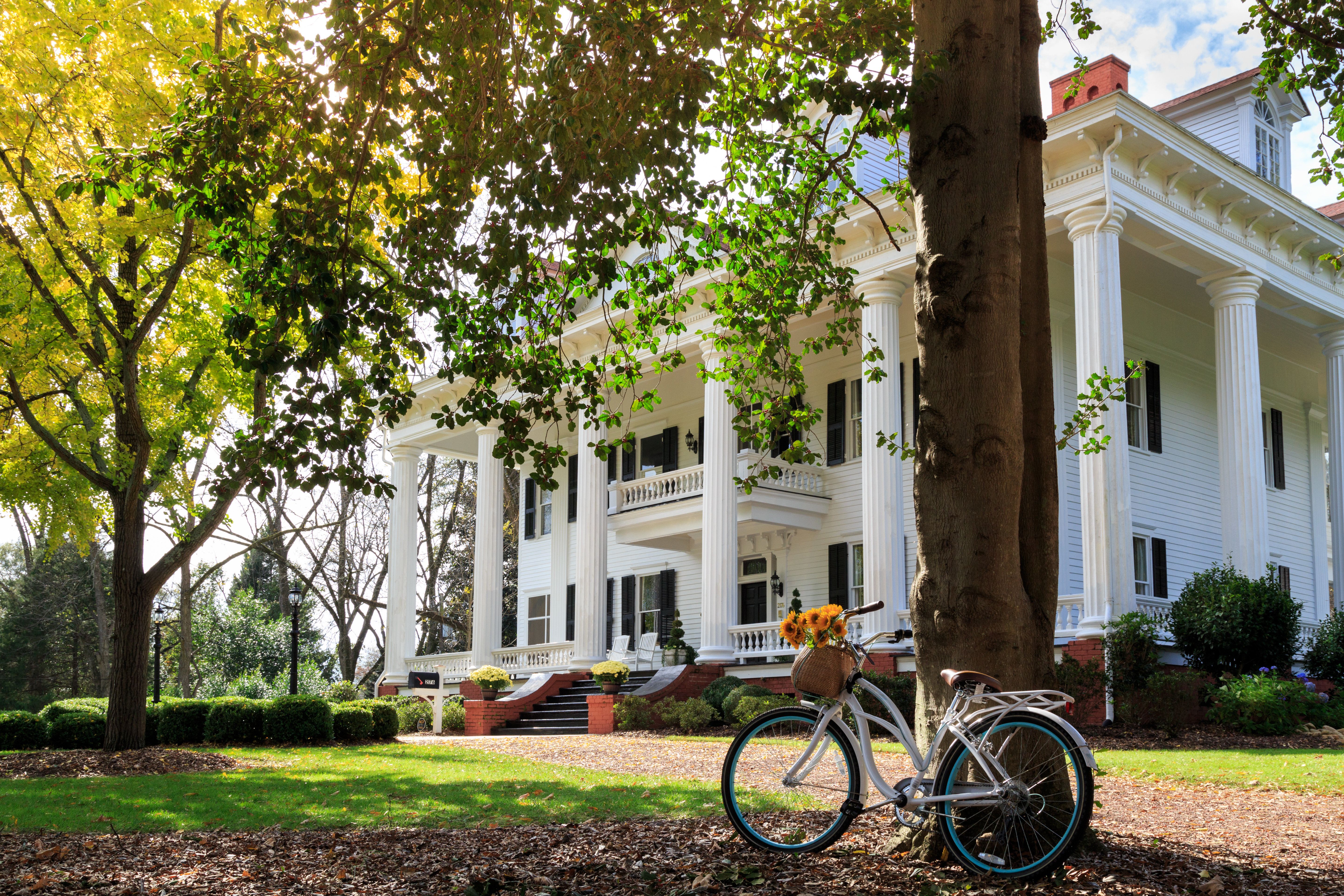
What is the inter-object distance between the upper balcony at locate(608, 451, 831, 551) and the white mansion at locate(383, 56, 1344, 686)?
0.07 metres

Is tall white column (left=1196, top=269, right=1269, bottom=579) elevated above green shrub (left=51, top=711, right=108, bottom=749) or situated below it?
above

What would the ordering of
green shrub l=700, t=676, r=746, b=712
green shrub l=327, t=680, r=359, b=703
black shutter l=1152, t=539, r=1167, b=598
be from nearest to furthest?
green shrub l=700, t=676, r=746, b=712 → black shutter l=1152, t=539, r=1167, b=598 → green shrub l=327, t=680, r=359, b=703

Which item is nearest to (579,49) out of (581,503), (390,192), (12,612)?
(390,192)

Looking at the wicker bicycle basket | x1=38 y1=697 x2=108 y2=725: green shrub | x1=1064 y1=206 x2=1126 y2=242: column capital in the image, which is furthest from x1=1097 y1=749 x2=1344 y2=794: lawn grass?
x1=38 y1=697 x2=108 y2=725: green shrub

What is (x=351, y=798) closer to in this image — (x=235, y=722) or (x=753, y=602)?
(x=235, y=722)

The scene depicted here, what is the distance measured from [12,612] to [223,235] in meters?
48.9

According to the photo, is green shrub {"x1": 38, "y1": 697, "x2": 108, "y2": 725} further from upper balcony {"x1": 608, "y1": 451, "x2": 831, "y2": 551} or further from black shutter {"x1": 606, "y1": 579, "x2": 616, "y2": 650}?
black shutter {"x1": 606, "y1": 579, "x2": 616, "y2": 650}

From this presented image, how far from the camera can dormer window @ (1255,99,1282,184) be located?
73.0ft

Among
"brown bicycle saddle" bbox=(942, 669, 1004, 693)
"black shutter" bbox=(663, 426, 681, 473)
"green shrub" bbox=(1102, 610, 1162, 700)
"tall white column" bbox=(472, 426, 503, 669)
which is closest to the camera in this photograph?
"brown bicycle saddle" bbox=(942, 669, 1004, 693)

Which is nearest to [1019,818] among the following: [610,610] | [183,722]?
[183,722]

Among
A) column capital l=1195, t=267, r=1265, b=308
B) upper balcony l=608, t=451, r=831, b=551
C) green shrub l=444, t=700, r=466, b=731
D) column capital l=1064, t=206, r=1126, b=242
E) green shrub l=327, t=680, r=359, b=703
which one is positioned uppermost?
column capital l=1064, t=206, r=1126, b=242

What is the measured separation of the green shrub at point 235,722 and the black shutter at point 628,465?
1314 centimetres

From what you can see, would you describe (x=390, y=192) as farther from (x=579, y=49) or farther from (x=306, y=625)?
(x=306, y=625)

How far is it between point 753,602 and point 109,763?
598 inches
